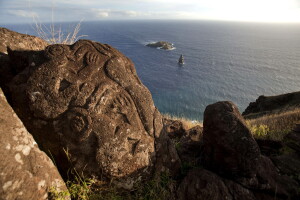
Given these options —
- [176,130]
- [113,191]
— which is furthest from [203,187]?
[176,130]

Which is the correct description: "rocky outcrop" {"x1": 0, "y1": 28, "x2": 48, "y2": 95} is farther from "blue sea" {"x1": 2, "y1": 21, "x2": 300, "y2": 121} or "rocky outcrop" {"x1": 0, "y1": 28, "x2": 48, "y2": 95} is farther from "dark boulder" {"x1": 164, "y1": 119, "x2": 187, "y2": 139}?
"blue sea" {"x1": 2, "y1": 21, "x2": 300, "y2": 121}

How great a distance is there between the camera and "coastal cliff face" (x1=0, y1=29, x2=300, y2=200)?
12.7 ft

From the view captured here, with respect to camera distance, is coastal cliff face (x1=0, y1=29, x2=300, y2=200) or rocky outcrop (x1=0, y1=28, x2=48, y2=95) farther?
rocky outcrop (x1=0, y1=28, x2=48, y2=95)

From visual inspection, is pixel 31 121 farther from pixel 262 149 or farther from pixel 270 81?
pixel 270 81

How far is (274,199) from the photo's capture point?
4.48m

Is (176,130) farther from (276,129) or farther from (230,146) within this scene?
(276,129)

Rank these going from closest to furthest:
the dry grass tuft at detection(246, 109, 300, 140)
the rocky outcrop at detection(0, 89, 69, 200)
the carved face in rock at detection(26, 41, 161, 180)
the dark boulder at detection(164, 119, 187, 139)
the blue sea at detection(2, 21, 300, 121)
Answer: the rocky outcrop at detection(0, 89, 69, 200)
the carved face in rock at detection(26, 41, 161, 180)
the dry grass tuft at detection(246, 109, 300, 140)
the dark boulder at detection(164, 119, 187, 139)
the blue sea at detection(2, 21, 300, 121)

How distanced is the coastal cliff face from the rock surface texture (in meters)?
0.02

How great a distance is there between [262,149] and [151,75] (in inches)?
1994

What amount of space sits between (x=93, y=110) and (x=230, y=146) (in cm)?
306

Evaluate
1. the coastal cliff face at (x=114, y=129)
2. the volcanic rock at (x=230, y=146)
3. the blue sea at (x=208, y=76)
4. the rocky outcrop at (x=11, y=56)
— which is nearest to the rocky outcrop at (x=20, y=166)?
the coastal cliff face at (x=114, y=129)

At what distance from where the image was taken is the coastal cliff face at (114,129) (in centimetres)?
386

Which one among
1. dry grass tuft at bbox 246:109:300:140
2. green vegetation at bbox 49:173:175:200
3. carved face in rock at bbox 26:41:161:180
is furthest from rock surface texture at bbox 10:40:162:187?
dry grass tuft at bbox 246:109:300:140

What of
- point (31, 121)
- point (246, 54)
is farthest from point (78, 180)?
point (246, 54)
